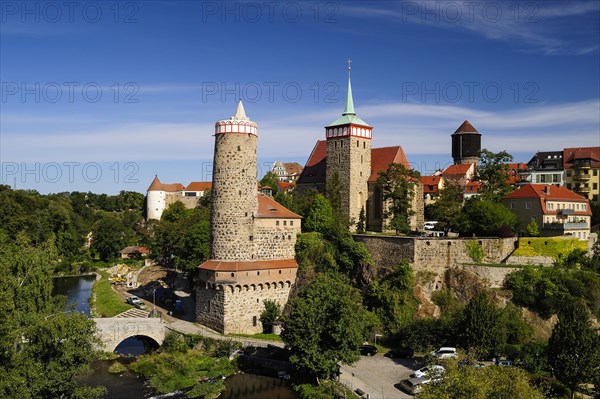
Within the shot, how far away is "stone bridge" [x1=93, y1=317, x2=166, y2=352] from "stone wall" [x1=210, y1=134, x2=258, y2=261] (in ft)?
22.9

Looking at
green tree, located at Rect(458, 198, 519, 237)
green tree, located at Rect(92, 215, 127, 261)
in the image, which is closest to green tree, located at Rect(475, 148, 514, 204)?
green tree, located at Rect(458, 198, 519, 237)

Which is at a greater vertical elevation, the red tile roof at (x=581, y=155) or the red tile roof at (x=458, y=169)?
the red tile roof at (x=581, y=155)

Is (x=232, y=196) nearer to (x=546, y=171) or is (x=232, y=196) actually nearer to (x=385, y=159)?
(x=385, y=159)

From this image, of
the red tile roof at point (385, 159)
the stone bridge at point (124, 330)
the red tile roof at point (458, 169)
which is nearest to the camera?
the stone bridge at point (124, 330)

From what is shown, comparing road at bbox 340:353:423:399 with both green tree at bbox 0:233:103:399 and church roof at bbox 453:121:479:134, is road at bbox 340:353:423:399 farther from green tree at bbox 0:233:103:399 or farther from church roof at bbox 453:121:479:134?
church roof at bbox 453:121:479:134

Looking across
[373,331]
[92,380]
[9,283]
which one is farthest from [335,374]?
[9,283]

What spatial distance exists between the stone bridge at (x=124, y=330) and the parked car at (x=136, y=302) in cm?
937

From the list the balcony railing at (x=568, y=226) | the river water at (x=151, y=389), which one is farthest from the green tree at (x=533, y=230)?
the river water at (x=151, y=389)

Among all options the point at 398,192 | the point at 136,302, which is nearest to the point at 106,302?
the point at 136,302

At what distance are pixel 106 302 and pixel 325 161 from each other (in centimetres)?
2671

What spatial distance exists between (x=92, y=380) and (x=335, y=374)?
626 inches

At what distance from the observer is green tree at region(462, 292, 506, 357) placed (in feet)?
106

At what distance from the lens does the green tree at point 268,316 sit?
40844 millimetres

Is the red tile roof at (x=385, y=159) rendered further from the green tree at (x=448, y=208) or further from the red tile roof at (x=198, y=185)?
the red tile roof at (x=198, y=185)
